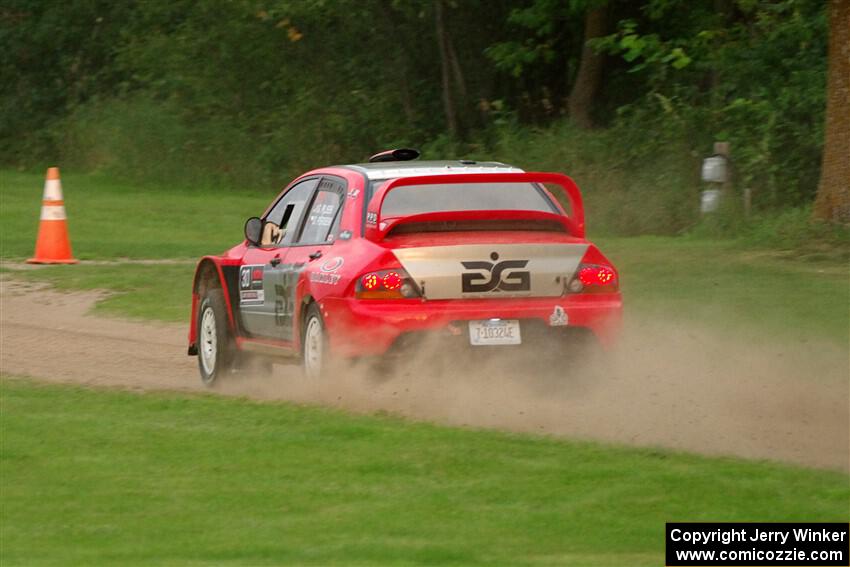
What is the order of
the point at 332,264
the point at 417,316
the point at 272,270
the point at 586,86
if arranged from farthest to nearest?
the point at 586,86 < the point at 272,270 < the point at 332,264 < the point at 417,316

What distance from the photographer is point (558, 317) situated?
962 centimetres

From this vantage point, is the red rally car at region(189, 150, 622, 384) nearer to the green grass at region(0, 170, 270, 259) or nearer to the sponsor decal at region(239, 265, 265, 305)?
the sponsor decal at region(239, 265, 265, 305)

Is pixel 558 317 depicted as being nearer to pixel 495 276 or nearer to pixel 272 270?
pixel 495 276

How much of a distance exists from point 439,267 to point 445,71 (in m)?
23.6

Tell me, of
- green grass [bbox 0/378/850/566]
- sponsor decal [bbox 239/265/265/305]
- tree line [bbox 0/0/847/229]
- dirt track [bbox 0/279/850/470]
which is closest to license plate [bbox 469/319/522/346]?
dirt track [bbox 0/279/850/470]

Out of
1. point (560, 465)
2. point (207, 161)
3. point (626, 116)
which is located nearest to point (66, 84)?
point (207, 161)

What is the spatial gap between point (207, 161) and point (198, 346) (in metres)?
23.4

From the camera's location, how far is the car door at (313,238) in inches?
405

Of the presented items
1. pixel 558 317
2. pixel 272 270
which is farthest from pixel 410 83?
pixel 558 317

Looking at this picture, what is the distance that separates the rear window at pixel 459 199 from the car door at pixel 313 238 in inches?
17.3

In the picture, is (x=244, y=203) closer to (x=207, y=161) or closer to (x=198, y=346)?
(x=207, y=161)

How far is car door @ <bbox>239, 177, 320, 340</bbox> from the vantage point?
426 inches

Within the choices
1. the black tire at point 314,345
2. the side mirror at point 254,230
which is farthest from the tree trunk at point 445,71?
the black tire at point 314,345

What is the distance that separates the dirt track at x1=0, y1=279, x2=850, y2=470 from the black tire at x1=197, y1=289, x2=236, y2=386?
14 centimetres
